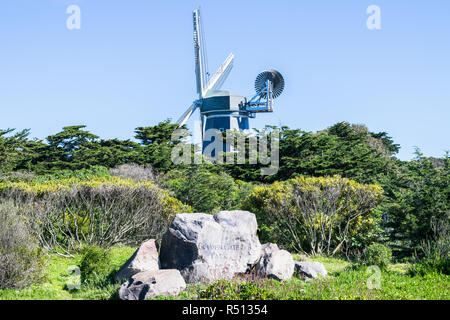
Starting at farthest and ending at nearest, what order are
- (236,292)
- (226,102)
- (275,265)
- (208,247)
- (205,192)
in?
1. (226,102)
2. (205,192)
3. (275,265)
4. (208,247)
5. (236,292)

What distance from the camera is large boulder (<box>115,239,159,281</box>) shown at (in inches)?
352

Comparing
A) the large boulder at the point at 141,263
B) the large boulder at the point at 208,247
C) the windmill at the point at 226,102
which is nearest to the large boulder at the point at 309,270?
the large boulder at the point at 208,247

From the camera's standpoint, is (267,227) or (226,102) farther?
(226,102)

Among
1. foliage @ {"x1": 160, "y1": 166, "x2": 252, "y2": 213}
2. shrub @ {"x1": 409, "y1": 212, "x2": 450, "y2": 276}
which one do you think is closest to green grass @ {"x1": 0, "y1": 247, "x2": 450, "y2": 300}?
shrub @ {"x1": 409, "y1": 212, "x2": 450, "y2": 276}

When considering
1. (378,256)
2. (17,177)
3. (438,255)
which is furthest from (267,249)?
(17,177)

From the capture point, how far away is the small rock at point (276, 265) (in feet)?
30.5

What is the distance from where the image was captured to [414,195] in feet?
43.4

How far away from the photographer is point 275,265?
9.44 meters

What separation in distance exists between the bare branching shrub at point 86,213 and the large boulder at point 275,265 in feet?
15.7

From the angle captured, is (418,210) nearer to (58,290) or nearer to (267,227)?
(267,227)

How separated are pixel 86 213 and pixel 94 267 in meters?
3.39

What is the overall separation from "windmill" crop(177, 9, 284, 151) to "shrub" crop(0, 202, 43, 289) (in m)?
29.4

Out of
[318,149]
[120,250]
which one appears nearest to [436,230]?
[120,250]
